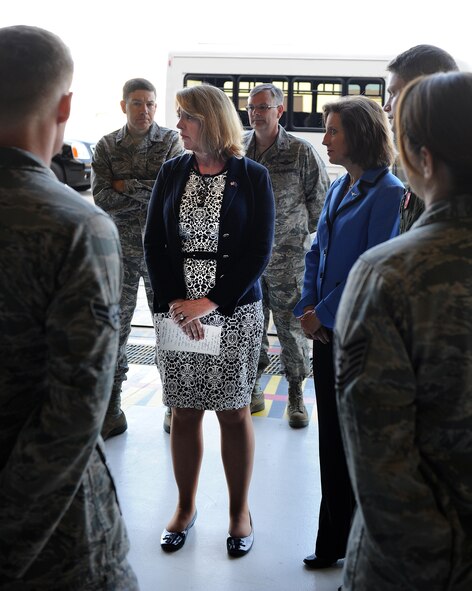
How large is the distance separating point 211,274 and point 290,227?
156 cm

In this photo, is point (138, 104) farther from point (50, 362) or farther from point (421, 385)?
point (421, 385)

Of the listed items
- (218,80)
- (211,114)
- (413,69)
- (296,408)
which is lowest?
(296,408)

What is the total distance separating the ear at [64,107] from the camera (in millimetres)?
1185

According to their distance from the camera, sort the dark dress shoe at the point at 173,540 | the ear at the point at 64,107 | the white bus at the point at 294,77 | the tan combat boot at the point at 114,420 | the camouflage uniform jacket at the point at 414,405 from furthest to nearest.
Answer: the white bus at the point at 294,77 → the tan combat boot at the point at 114,420 → the dark dress shoe at the point at 173,540 → the ear at the point at 64,107 → the camouflage uniform jacket at the point at 414,405

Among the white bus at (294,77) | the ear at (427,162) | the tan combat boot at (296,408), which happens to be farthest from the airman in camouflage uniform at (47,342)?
the white bus at (294,77)

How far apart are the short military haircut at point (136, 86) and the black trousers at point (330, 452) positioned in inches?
85.1

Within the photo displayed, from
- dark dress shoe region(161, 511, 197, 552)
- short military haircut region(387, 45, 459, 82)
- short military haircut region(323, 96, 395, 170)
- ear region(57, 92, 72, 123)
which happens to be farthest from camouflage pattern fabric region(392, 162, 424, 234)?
dark dress shoe region(161, 511, 197, 552)

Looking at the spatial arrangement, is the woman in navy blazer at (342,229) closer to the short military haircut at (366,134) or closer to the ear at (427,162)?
the short military haircut at (366,134)

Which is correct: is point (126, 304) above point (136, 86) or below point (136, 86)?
below

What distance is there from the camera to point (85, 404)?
1.08 m

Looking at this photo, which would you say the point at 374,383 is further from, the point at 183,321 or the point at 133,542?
the point at 133,542

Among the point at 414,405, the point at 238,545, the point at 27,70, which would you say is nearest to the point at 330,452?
the point at 238,545

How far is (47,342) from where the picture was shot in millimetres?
1085

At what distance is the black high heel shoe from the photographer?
2453 millimetres
